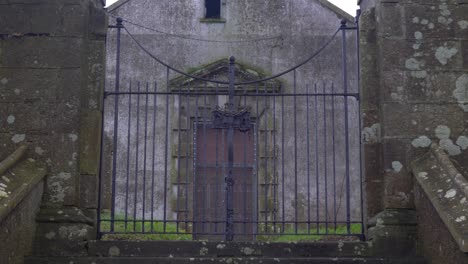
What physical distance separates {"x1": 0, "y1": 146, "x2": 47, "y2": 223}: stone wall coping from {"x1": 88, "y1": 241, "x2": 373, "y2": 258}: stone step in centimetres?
82

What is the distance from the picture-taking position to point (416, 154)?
6.63 meters

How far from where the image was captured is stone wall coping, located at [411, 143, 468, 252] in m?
5.30

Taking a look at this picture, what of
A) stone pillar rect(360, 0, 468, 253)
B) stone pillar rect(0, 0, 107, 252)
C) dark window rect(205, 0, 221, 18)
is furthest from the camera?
dark window rect(205, 0, 221, 18)

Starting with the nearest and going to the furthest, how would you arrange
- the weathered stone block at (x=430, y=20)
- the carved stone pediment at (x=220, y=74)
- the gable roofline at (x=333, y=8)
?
the weathered stone block at (x=430, y=20), the carved stone pediment at (x=220, y=74), the gable roofline at (x=333, y=8)

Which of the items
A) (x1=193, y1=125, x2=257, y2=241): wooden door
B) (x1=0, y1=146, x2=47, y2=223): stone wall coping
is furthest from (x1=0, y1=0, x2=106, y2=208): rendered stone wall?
(x1=193, y1=125, x2=257, y2=241): wooden door

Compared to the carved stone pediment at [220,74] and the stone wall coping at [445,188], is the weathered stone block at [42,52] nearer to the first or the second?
the stone wall coping at [445,188]

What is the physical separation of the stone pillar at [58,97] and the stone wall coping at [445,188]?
10.2 ft

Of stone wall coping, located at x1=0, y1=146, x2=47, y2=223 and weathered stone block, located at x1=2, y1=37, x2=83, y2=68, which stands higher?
weathered stone block, located at x1=2, y1=37, x2=83, y2=68

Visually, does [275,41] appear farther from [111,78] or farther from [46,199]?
[46,199]

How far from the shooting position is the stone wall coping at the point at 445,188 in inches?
209

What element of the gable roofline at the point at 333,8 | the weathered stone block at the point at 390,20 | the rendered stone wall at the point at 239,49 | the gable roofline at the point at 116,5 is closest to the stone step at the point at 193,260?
the weathered stone block at the point at 390,20

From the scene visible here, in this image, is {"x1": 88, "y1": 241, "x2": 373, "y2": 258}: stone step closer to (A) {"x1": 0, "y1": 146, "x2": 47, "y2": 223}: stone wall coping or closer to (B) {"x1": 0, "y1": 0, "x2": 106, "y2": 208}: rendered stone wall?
(B) {"x1": 0, "y1": 0, "x2": 106, "y2": 208}: rendered stone wall

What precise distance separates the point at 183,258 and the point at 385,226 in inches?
74.6

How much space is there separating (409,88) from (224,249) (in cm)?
239
